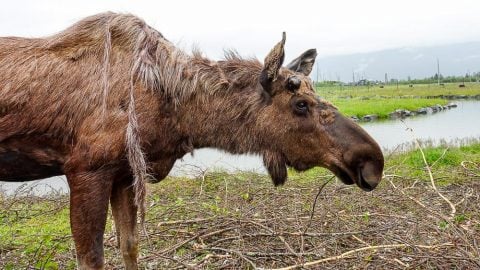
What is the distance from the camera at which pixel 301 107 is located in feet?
13.8

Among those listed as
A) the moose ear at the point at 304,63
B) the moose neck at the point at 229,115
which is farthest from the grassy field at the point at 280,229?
the moose ear at the point at 304,63

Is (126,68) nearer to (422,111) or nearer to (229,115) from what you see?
(229,115)

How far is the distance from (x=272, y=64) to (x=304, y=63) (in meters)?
0.68

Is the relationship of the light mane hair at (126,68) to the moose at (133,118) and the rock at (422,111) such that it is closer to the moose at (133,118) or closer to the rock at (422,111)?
the moose at (133,118)

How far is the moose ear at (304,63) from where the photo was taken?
464cm

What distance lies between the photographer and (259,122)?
4.32m

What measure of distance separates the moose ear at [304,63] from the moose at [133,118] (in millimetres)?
20

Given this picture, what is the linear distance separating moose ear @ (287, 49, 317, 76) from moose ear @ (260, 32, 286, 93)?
17.2 inches

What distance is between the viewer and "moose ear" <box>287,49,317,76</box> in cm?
464

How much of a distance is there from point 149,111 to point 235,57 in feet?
3.70

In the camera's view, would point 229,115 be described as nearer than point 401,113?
Yes

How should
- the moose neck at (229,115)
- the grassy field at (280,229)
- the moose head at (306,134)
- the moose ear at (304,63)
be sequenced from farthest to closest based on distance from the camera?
1. the grassy field at (280,229)
2. the moose ear at (304,63)
3. the moose neck at (229,115)
4. the moose head at (306,134)

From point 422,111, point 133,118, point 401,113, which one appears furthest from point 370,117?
point 133,118

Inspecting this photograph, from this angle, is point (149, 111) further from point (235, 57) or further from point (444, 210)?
point (444, 210)
